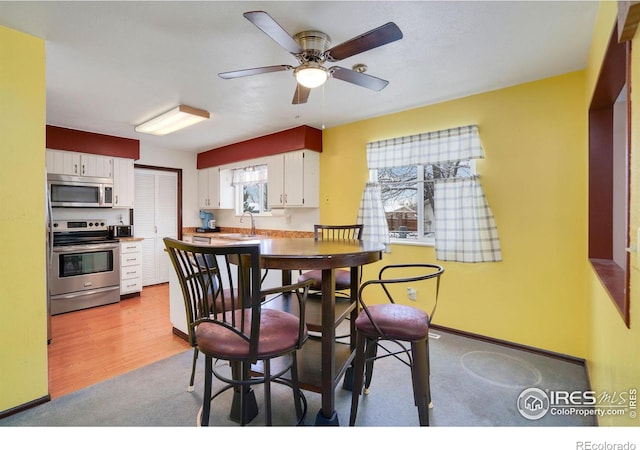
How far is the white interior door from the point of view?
16.4 ft

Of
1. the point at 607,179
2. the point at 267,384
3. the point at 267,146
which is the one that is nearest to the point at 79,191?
the point at 267,146

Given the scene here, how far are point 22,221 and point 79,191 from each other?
2.76 metres

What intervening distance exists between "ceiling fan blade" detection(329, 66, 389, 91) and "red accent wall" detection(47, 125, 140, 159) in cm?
384

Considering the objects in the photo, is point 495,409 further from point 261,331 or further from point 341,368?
point 261,331

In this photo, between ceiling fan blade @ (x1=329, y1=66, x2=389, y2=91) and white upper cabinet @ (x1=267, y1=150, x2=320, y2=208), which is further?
white upper cabinet @ (x1=267, y1=150, x2=320, y2=208)

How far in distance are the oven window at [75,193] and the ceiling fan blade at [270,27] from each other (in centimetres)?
396

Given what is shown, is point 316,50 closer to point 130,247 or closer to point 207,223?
point 130,247

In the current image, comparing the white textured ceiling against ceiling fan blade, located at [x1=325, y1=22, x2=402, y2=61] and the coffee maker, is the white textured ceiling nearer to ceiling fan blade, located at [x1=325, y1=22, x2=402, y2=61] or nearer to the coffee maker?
ceiling fan blade, located at [x1=325, y1=22, x2=402, y2=61]

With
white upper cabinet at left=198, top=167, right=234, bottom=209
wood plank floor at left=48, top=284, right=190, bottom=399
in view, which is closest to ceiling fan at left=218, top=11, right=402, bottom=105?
wood plank floor at left=48, top=284, right=190, bottom=399

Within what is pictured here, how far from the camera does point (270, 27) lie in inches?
56.4

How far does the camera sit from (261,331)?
4.47 feet

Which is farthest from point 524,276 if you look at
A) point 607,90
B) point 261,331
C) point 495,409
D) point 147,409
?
point 147,409

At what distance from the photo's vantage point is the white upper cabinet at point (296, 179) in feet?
13.0

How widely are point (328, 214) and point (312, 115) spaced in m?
1.23
